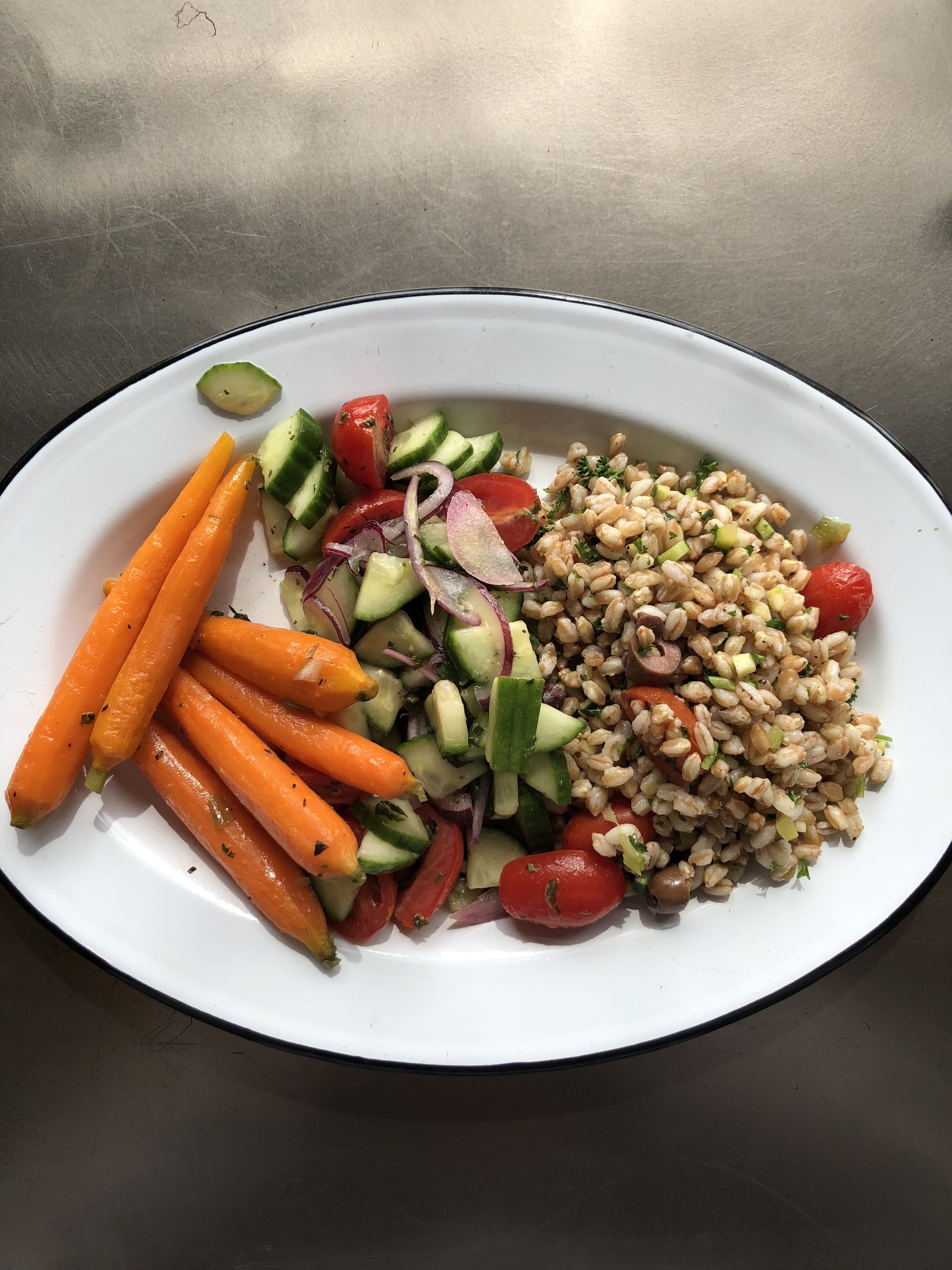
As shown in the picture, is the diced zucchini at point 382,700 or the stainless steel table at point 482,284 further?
the stainless steel table at point 482,284

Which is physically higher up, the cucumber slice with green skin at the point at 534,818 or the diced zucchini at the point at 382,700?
the diced zucchini at the point at 382,700

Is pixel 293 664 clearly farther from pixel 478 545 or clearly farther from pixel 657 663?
pixel 657 663

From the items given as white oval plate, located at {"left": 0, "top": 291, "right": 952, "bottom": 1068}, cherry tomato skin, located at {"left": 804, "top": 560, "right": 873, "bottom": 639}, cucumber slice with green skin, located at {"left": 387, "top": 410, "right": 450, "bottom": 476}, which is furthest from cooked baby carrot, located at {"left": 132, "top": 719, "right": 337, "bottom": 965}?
cherry tomato skin, located at {"left": 804, "top": 560, "right": 873, "bottom": 639}

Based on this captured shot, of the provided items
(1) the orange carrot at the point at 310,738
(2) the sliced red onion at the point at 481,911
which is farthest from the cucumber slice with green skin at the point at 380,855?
(2) the sliced red onion at the point at 481,911

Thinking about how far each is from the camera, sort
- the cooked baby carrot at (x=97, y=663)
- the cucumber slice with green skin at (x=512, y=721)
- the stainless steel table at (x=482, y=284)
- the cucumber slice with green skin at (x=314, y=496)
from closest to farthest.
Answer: the cucumber slice with green skin at (x=512, y=721)
the cooked baby carrot at (x=97, y=663)
the cucumber slice with green skin at (x=314, y=496)
the stainless steel table at (x=482, y=284)

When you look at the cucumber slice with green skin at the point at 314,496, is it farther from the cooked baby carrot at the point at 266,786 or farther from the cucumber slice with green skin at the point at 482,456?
the cooked baby carrot at the point at 266,786

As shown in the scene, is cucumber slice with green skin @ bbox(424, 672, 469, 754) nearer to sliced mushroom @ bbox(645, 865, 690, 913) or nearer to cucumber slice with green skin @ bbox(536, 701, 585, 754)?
cucumber slice with green skin @ bbox(536, 701, 585, 754)

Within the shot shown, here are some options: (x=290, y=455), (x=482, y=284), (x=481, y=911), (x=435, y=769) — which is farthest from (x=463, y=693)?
(x=482, y=284)
